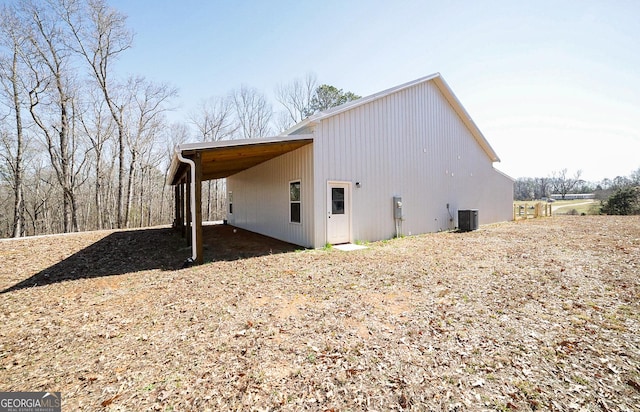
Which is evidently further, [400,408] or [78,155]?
[78,155]

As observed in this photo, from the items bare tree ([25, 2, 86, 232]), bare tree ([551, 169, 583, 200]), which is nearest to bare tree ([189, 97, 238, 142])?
bare tree ([25, 2, 86, 232])

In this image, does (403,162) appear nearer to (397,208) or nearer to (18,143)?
(397,208)

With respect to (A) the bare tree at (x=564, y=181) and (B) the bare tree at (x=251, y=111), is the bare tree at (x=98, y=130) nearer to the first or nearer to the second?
(B) the bare tree at (x=251, y=111)

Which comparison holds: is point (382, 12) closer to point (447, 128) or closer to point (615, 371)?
point (447, 128)

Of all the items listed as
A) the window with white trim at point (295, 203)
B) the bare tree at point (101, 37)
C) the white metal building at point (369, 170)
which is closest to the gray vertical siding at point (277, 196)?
the white metal building at point (369, 170)

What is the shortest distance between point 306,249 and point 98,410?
596 centimetres

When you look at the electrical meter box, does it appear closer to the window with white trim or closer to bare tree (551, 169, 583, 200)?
the window with white trim

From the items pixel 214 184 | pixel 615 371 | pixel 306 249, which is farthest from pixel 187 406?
pixel 214 184

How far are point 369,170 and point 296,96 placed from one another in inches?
732

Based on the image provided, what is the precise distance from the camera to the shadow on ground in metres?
5.64

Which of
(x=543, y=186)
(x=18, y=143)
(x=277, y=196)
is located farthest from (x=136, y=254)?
(x=543, y=186)

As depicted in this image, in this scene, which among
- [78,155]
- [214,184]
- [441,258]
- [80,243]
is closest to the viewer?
[441,258]

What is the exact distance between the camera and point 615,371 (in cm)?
231

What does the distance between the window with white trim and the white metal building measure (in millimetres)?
34
